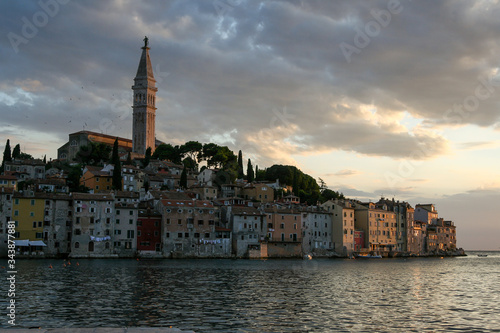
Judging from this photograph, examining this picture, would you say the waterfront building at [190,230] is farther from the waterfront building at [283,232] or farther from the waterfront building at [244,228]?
the waterfront building at [283,232]

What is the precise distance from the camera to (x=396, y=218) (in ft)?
360

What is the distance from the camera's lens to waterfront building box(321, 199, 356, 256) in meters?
A: 97.2

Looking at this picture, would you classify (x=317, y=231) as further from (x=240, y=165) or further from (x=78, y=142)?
(x=78, y=142)

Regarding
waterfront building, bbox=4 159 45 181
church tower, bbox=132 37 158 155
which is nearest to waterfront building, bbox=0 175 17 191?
waterfront building, bbox=4 159 45 181

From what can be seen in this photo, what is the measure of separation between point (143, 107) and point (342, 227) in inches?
2533

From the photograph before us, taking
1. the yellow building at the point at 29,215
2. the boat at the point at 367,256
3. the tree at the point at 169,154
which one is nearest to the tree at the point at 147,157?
the tree at the point at 169,154

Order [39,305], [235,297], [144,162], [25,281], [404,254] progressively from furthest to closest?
[144,162]
[404,254]
[25,281]
[235,297]
[39,305]

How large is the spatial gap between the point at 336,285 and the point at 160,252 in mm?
39960

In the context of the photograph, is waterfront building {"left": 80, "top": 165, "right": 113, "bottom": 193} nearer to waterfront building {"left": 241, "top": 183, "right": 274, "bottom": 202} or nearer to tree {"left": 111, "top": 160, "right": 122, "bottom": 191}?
tree {"left": 111, "top": 160, "right": 122, "bottom": 191}

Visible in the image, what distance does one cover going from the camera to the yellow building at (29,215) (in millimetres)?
70750

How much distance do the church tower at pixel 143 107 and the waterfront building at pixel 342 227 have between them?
55938 millimetres

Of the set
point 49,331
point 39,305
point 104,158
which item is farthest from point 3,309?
point 104,158

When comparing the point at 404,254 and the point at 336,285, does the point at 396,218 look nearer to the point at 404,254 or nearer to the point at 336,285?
the point at 404,254

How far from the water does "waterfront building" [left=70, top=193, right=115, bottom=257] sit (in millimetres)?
27159
